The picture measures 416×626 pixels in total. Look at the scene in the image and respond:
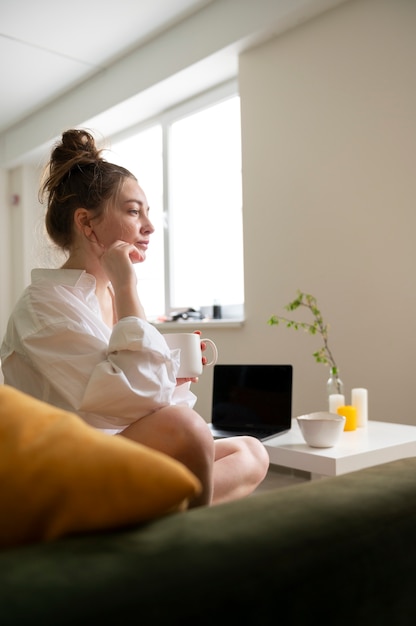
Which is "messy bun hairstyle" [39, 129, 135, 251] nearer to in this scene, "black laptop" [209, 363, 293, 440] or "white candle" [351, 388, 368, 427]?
"black laptop" [209, 363, 293, 440]

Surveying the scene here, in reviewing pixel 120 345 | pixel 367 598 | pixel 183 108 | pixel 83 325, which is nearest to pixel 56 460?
pixel 367 598

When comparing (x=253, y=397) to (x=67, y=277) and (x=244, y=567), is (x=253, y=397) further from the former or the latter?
(x=244, y=567)

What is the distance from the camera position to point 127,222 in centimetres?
145

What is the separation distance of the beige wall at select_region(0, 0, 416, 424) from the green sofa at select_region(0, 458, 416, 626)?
2.46 metres

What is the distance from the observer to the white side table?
1.67 meters

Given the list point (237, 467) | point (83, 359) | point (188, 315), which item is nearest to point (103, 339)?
point (83, 359)

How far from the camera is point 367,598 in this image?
52 centimetres

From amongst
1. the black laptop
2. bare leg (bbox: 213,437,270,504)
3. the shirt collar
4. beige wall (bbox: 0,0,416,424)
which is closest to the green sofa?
bare leg (bbox: 213,437,270,504)

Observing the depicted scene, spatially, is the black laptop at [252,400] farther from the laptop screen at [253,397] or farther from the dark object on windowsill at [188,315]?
the dark object on windowsill at [188,315]

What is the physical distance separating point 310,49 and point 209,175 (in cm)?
122

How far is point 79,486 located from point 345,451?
140cm

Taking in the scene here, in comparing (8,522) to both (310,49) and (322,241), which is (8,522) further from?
(310,49)

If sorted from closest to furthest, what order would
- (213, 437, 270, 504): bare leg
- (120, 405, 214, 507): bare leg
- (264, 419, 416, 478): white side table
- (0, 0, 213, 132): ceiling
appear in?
(120, 405, 214, 507): bare leg < (213, 437, 270, 504): bare leg < (264, 419, 416, 478): white side table < (0, 0, 213, 132): ceiling

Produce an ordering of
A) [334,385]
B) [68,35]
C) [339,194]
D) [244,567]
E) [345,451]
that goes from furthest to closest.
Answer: [68,35] → [339,194] → [334,385] → [345,451] → [244,567]
